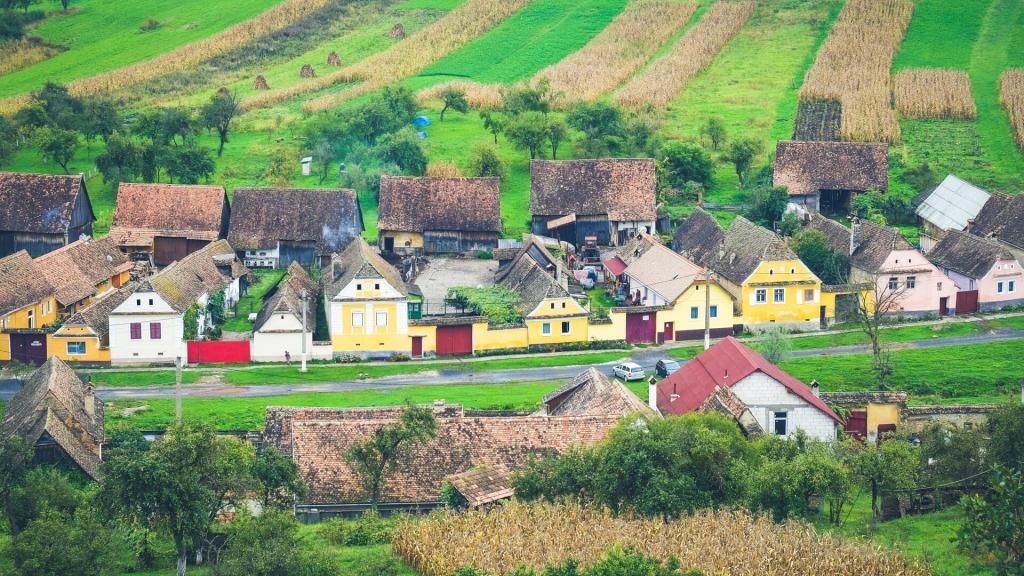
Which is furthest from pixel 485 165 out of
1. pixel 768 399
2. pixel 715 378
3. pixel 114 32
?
pixel 114 32

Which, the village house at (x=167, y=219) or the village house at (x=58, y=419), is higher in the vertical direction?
the village house at (x=167, y=219)

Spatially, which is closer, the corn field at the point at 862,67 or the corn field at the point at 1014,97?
the corn field at the point at 1014,97

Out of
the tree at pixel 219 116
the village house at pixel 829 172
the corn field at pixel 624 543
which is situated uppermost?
the tree at pixel 219 116

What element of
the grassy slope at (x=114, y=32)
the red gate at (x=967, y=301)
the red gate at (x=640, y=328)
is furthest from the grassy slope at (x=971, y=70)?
the grassy slope at (x=114, y=32)

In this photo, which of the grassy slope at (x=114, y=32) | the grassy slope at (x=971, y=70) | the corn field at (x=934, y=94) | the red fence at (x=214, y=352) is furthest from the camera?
the grassy slope at (x=114, y=32)

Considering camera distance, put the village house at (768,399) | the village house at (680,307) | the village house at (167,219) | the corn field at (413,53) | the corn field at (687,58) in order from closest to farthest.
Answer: the village house at (768,399) → the village house at (680,307) → the village house at (167,219) → the corn field at (687,58) → the corn field at (413,53)

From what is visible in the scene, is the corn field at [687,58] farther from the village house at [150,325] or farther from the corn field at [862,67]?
the village house at [150,325]

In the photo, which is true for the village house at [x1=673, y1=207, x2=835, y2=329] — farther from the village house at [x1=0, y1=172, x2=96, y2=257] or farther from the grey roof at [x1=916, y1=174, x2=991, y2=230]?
the village house at [x1=0, y1=172, x2=96, y2=257]

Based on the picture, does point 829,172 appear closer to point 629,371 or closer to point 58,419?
point 629,371
